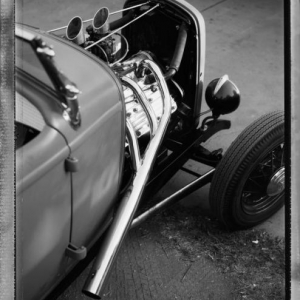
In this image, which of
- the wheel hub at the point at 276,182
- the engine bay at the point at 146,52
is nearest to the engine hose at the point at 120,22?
the engine bay at the point at 146,52

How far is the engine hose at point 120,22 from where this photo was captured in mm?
2362

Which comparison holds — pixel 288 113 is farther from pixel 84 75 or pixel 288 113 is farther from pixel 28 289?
pixel 28 289

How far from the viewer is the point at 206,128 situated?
2.46 meters

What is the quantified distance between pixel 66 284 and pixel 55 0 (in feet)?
6.88

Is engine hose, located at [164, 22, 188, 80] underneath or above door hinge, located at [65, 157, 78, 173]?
underneath

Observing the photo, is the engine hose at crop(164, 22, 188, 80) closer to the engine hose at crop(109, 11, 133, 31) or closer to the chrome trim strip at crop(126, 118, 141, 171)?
the engine hose at crop(109, 11, 133, 31)

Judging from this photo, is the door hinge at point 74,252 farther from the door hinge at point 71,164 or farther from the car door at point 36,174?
the door hinge at point 71,164

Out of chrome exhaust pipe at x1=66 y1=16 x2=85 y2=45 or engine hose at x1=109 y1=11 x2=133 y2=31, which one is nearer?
chrome exhaust pipe at x1=66 y1=16 x2=85 y2=45

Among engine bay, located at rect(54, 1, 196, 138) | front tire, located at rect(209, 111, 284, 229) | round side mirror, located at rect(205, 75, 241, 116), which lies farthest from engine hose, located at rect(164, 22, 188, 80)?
front tire, located at rect(209, 111, 284, 229)

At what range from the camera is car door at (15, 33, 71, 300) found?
4.02ft

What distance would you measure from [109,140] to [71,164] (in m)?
0.22

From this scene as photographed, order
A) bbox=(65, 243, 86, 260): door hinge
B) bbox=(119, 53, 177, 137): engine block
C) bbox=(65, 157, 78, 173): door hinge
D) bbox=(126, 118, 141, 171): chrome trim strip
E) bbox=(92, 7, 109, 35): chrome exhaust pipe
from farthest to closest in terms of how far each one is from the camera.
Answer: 1. bbox=(92, 7, 109, 35): chrome exhaust pipe
2. bbox=(119, 53, 177, 137): engine block
3. bbox=(126, 118, 141, 171): chrome trim strip
4. bbox=(65, 243, 86, 260): door hinge
5. bbox=(65, 157, 78, 173): door hinge

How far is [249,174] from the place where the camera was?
2.15 meters

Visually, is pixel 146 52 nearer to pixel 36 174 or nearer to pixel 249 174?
pixel 249 174
